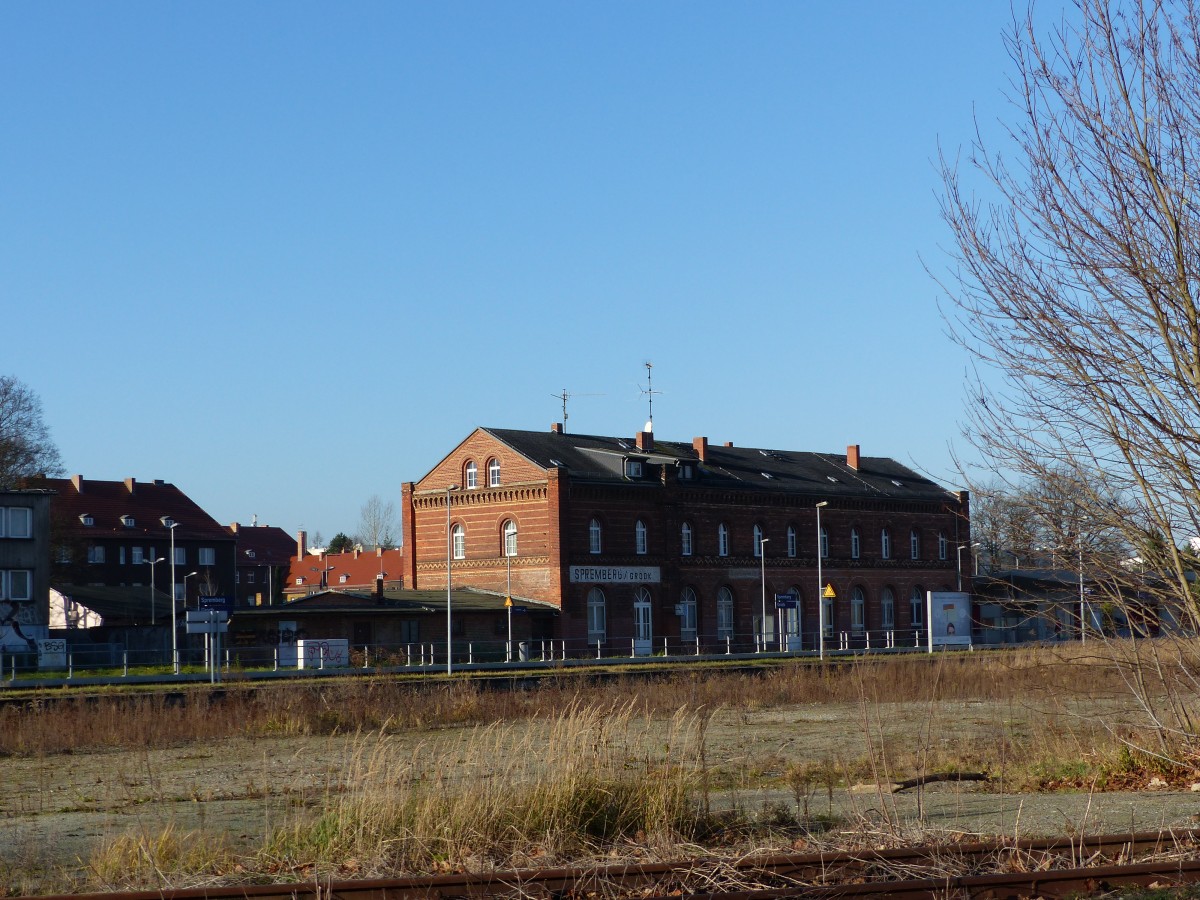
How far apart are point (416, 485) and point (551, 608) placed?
11.3 meters

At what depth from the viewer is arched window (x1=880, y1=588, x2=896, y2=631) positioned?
69.5m

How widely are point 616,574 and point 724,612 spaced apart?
6.69 metres

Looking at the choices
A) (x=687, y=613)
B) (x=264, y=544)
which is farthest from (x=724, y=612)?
(x=264, y=544)

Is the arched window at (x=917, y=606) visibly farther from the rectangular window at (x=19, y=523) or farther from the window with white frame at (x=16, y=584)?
the rectangular window at (x=19, y=523)

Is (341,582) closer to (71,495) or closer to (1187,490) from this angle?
(71,495)

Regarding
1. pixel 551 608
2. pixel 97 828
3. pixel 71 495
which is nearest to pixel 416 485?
pixel 551 608

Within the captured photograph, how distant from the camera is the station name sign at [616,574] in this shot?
194ft

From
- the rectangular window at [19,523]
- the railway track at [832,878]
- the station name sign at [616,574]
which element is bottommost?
the railway track at [832,878]

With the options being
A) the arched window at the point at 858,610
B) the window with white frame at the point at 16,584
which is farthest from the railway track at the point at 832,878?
the arched window at the point at 858,610

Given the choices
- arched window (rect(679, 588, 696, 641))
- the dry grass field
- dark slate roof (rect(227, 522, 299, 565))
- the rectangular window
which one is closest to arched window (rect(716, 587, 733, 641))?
arched window (rect(679, 588, 696, 641))

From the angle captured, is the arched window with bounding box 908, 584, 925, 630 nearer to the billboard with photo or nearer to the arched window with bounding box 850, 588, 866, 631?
the arched window with bounding box 850, 588, 866, 631

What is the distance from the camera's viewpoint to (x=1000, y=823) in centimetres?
1073

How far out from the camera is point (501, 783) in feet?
33.6

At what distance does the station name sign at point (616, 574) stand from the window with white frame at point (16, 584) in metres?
21.4
